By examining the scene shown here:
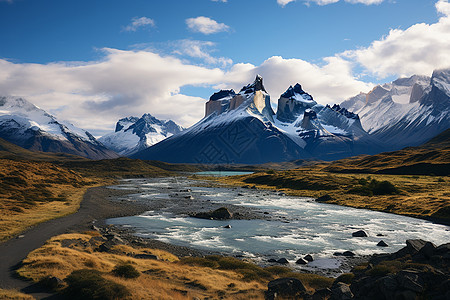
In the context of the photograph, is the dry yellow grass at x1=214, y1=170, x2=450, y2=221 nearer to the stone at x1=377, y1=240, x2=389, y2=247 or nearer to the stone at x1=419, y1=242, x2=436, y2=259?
the stone at x1=377, y1=240, x2=389, y2=247

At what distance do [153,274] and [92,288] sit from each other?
663 centimetres

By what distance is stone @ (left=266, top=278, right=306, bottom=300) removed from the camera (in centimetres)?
2092

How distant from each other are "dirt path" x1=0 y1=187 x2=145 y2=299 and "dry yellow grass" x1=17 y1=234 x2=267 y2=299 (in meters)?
1.06

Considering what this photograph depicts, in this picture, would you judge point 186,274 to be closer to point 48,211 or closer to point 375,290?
point 375,290

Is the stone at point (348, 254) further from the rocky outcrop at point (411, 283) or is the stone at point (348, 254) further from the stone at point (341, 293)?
the stone at point (341, 293)

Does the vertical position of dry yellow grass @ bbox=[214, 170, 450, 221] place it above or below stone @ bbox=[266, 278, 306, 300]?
below

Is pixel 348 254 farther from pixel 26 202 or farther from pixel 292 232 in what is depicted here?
pixel 26 202

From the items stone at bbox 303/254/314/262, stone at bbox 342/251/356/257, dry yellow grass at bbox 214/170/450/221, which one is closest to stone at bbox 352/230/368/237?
stone at bbox 342/251/356/257

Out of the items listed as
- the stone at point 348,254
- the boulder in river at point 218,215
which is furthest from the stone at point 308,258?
the boulder in river at point 218,215

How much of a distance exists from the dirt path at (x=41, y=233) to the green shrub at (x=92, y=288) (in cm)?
167

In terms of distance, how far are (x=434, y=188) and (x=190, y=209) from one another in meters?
67.0

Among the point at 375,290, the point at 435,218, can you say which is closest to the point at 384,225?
the point at 435,218

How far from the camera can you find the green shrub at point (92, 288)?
18531 millimetres

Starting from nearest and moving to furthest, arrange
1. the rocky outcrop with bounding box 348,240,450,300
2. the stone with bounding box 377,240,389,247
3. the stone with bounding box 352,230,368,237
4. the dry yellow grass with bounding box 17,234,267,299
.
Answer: the rocky outcrop with bounding box 348,240,450,300 → the dry yellow grass with bounding box 17,234,267,299 → the stone with bounding box 377,240,389,247 → the stone with bounding box 352,230,368,237
